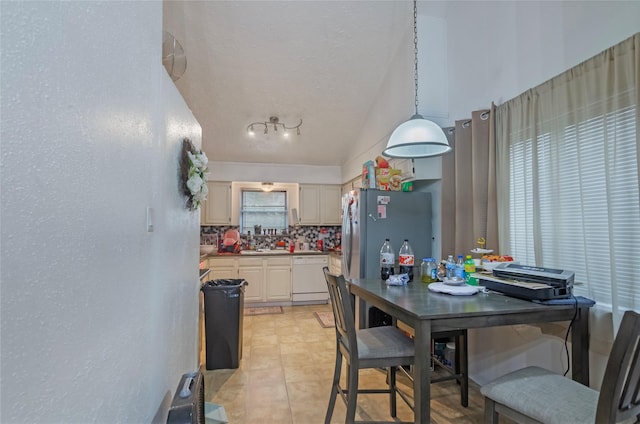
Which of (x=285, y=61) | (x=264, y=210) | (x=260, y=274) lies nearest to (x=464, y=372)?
(x=260, y=274)

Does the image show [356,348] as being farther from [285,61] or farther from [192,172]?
[285,61]

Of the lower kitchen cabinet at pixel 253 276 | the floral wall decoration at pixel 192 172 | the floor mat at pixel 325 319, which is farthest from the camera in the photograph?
the lower kitchen cabinet at pixel 253 276

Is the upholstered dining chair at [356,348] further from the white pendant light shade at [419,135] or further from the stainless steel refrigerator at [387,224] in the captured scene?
the stainless steel refrigerator at [387,224]

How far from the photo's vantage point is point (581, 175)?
71.4 inches

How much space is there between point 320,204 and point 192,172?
3817 mm

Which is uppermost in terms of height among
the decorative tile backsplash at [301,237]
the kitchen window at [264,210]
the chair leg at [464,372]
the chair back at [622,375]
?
the kitchen window at [264,210]

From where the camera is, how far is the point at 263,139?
4.84 m

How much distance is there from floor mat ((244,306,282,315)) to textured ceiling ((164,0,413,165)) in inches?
101

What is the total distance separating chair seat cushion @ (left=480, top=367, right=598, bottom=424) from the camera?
3.77 feet

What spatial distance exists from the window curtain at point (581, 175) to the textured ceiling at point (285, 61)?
1766 mm

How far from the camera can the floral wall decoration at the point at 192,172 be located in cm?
183

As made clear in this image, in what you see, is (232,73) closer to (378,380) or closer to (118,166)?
(118,166)

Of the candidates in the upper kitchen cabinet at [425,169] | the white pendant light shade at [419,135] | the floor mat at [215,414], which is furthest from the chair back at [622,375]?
the upper kitchen cabinet at [425,169]

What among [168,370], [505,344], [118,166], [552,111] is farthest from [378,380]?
[118,166]
